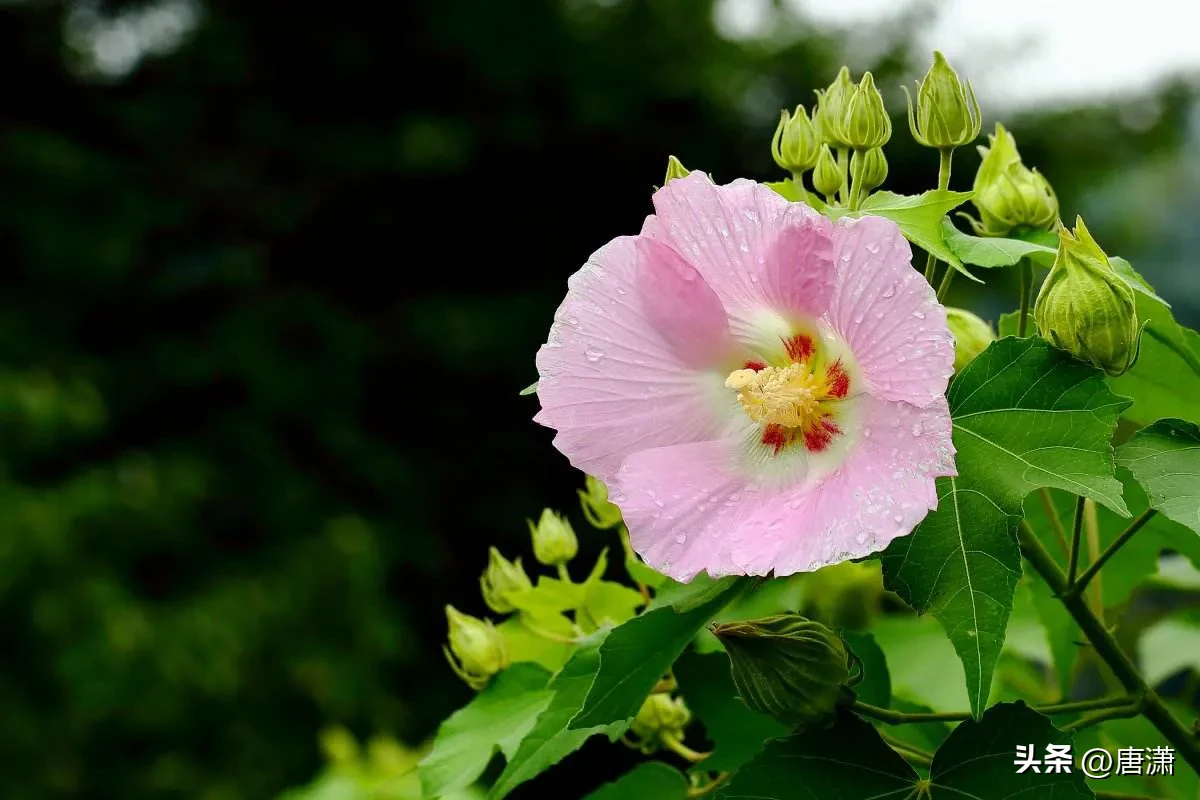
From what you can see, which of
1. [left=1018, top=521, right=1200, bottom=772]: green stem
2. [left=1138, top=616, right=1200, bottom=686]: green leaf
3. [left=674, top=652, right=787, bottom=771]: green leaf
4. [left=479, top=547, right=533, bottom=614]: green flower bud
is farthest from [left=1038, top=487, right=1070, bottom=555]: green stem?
[left=1138, top=616, right=1200, bottom=686]: green leaf

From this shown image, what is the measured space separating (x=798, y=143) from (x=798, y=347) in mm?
91

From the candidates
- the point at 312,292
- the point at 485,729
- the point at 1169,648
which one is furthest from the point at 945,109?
the point at 312,292

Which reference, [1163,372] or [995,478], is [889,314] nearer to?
[995,478]

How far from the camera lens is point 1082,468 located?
48 cm

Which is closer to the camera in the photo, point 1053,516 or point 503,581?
point 1053,516

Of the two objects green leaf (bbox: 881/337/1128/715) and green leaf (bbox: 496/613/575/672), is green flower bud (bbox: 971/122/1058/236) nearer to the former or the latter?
green leaf (bbox: 881/337/1128/715)

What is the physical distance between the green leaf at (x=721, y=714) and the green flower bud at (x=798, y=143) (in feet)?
0.80

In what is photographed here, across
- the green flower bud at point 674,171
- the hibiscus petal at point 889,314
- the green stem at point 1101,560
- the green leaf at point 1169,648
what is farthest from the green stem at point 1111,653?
the green leaf at point 1169,648

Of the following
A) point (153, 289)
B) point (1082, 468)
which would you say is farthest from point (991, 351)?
point (153, 289)

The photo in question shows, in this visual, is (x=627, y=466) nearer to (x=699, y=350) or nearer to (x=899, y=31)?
(x=699, y=350)

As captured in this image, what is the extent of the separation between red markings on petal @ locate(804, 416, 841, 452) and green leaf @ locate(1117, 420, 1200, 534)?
4.3 inches

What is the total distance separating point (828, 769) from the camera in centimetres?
54

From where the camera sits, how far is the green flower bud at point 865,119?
56cm

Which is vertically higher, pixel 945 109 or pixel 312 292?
pixel 312 292
